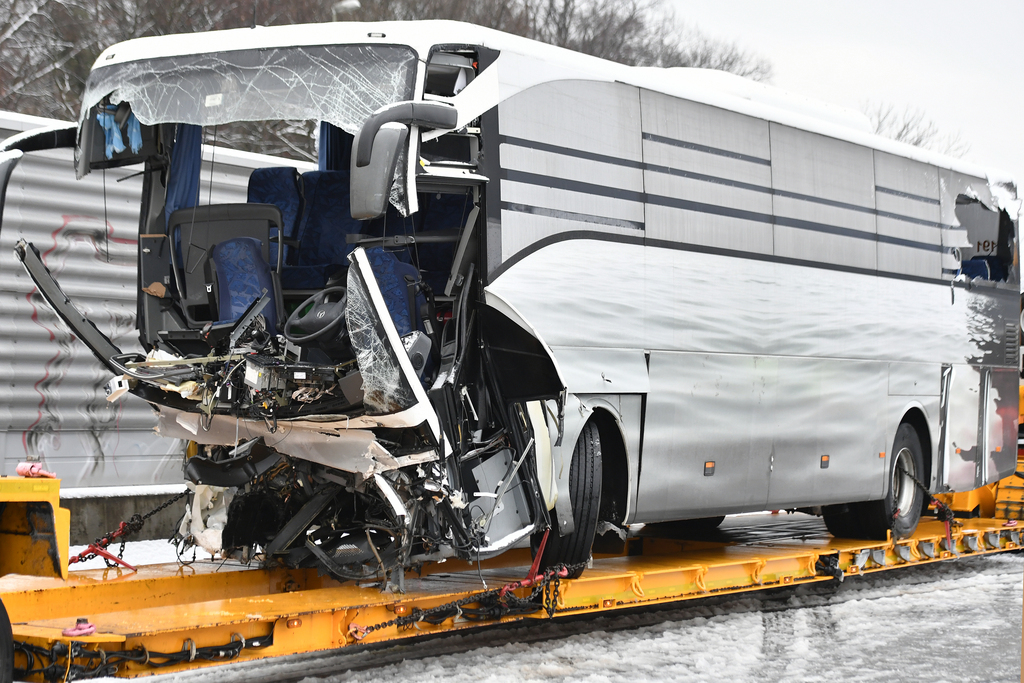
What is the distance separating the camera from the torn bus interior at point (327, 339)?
5.80 m

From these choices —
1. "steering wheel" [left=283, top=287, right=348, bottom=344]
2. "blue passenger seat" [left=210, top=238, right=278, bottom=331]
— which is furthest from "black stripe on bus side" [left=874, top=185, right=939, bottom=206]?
"blue passenger seat" [left=210, top=238, right=278, bottom=331]

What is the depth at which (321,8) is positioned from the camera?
22094 mm

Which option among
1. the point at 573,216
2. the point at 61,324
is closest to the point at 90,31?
the point at 61,324

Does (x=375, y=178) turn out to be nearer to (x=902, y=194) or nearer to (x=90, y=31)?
(x=902, y=194)

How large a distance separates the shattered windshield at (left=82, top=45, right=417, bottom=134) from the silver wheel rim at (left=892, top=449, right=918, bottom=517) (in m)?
6.56


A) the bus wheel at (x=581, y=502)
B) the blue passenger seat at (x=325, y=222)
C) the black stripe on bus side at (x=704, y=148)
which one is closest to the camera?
the bus wheel at (x=581, y=502)

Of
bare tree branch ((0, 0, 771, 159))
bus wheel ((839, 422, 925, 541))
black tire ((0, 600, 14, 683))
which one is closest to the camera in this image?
black tire ((0, 600, 14, 683))

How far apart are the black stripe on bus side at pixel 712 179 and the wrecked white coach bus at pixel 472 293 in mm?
27

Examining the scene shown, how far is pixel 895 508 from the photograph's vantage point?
10.3 meters

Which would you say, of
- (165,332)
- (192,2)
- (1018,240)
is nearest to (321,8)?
(192,2)

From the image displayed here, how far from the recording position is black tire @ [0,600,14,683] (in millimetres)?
4723

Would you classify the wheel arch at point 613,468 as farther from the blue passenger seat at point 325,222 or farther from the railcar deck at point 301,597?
the blue passenger seat at point 325,222

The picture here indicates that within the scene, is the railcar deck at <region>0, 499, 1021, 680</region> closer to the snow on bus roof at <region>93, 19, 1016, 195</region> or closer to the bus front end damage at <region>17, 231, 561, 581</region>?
the bus front end damage at <region>17, 231, 561, 581</region>

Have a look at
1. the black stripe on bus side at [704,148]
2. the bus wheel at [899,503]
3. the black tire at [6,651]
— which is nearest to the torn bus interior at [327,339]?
the black tire at [6,651]
